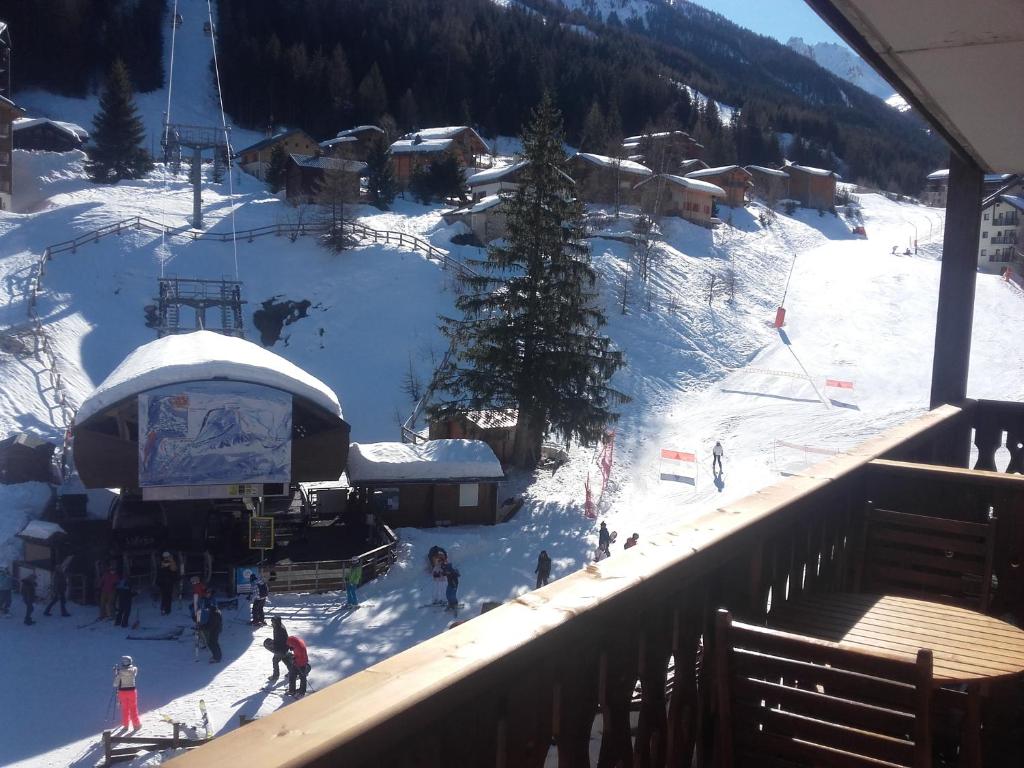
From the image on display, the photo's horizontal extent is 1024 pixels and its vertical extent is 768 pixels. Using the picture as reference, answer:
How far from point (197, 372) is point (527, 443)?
1075cm

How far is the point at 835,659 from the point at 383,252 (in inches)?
1434

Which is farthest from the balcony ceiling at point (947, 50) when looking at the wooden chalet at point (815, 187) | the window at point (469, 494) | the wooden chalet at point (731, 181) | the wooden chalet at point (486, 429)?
the wooden chalet at point (815, 187)

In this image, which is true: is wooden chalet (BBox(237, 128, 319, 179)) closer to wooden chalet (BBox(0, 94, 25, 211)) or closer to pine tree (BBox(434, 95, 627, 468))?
wooden chalet (BBox(0, 94, 25, 211))

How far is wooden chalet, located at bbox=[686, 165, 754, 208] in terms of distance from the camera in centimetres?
6288

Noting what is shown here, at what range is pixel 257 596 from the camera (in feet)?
50.1

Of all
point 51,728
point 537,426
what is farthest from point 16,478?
point 537,426

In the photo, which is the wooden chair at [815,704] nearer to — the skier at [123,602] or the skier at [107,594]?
the skier at [123,602]

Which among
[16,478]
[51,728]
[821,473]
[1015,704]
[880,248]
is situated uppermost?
[880,248]

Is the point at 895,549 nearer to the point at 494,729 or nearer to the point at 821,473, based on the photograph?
the point at 821,473

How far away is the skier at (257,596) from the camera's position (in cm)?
1477

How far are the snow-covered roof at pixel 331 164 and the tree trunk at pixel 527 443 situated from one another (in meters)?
20.8

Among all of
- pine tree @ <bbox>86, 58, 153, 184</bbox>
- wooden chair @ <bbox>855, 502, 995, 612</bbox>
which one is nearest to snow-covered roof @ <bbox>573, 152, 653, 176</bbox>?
pine tree @ <bbox>86, 58, 153, 184</bbox>

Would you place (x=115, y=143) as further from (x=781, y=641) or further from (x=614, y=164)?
(x=781, y=641)

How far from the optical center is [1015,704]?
139 inches
